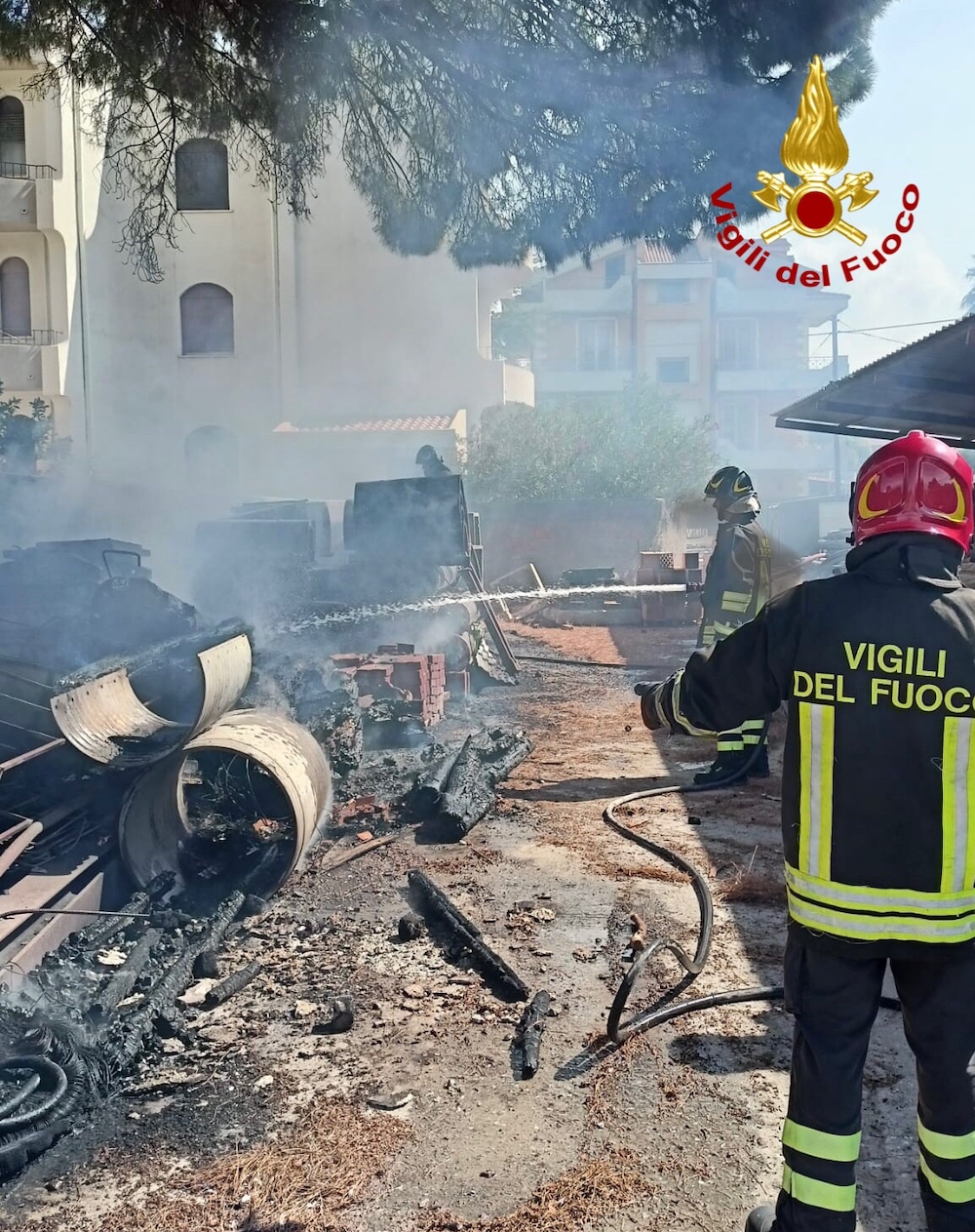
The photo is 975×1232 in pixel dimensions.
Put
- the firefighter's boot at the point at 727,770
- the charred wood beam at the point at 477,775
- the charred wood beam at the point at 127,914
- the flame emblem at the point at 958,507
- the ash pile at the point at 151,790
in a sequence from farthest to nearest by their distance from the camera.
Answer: the firefighter's boot at the point at 727,770
the charred wood beam at the point at 477,775
the charred wood beam at the point at 127,914
the ash pile at the point at 151,790
the flame emblem at the point at 958,507

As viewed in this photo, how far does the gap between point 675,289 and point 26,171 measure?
26.4 m

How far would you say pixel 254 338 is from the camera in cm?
2766

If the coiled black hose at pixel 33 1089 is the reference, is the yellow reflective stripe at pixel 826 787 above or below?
above

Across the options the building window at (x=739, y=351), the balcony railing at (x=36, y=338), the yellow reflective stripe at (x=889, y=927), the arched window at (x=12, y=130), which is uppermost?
the arched window at (x=12, y=130)

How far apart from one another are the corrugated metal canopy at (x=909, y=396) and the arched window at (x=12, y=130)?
21.5 meters

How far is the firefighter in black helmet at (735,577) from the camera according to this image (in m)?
7.11

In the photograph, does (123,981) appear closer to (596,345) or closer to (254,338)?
(254,338)

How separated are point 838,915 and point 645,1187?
1127 mm

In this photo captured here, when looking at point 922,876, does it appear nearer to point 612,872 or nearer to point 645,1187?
point 645,1187

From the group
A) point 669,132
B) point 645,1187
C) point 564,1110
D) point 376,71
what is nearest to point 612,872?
point 564,1110

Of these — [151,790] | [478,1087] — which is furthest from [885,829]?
[151,790]

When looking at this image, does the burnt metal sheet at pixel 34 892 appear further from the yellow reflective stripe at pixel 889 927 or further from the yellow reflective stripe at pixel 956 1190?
the yellow reflective stripe at pixel 956 1190

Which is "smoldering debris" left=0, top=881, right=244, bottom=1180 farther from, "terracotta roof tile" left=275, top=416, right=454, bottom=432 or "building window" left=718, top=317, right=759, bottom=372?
"building window" left=718, top=317, right=759, bottom=372

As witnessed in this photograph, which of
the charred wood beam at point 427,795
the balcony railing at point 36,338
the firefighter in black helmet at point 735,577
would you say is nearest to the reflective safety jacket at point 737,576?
the firefighter in black helmet at point 735,577
